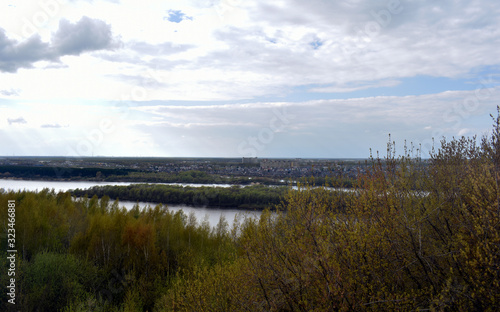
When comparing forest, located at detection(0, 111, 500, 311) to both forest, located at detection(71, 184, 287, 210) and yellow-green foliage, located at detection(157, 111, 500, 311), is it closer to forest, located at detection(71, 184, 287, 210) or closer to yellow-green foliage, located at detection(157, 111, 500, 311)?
yellow-green foliage, located at detection(157, 111, 500, 311)

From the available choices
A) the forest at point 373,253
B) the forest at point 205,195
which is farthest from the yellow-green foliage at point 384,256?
the forest at point 205,195

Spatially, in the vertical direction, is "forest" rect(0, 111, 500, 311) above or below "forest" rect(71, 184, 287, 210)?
above

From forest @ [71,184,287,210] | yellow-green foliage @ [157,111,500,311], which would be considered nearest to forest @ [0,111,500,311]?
yellow-green foliage @ [157,111,500,311]

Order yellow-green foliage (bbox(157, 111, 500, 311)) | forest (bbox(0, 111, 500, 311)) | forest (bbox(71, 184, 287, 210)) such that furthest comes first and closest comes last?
1. forest (bbox(71, 184, 287, 210))
2. forest (bbox(0, 111, 500, 311))
3. yellow-green foliage (bbox(157, 111, 500, 311))

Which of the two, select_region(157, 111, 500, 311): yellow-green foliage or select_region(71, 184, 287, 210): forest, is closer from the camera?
select_region(157, 111, 500, 311): yellow-green foliage

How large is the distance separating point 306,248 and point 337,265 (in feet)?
2.20

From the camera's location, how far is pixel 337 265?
470 centimetres

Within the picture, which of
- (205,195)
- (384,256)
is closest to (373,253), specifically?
(384,256)

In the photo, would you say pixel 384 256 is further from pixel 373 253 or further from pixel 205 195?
pixel 205 195

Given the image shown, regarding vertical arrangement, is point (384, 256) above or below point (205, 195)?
above

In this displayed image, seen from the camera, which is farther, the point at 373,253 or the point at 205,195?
the point at 205,195

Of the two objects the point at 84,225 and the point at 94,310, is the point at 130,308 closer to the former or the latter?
the point at 94,310

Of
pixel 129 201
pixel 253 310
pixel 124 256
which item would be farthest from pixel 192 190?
pixel 253 310

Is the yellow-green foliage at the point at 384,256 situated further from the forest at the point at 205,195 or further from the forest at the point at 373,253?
the forest at the point at 205,195
